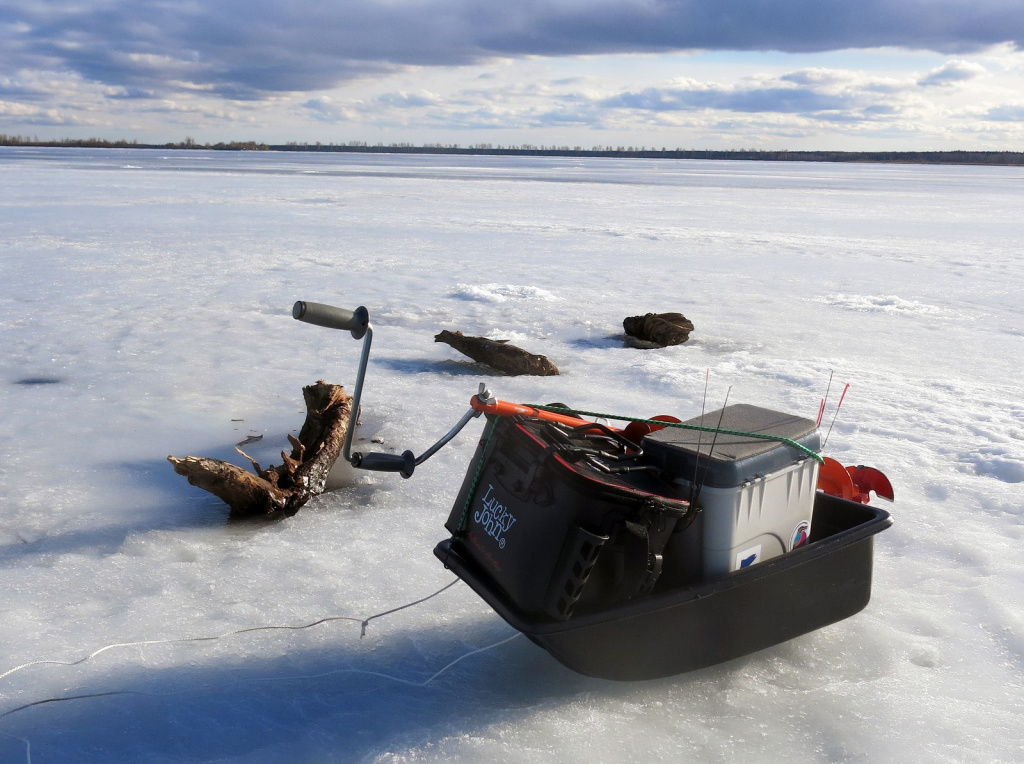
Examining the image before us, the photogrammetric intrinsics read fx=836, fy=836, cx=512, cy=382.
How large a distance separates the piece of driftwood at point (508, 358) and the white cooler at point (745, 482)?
9.13 ft

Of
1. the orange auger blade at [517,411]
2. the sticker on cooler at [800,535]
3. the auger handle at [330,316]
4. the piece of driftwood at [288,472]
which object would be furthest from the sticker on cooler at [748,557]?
the piece of driftwood at [288,472]

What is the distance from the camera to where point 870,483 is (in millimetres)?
2529

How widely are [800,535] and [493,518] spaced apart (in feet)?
2.74

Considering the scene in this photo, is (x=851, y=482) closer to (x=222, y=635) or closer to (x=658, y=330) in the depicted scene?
(x=222, y=635)

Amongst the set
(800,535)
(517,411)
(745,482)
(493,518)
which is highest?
(517,411)

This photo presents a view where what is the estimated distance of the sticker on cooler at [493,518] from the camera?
6.35ft

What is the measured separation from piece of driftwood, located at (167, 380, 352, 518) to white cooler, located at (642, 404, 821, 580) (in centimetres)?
125

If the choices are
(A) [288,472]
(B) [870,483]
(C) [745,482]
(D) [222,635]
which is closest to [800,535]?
(C) [745,482]

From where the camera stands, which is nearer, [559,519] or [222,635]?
[559,519]

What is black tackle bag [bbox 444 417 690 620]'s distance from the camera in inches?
71.4

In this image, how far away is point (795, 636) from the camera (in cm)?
217

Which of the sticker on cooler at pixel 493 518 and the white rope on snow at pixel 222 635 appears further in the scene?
the white rope on snow at pixel 222 635

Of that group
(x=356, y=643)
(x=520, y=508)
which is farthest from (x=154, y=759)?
(x=520, y=508)

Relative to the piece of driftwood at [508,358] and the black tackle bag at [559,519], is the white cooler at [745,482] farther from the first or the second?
the piece of driftwood at [508,358]
